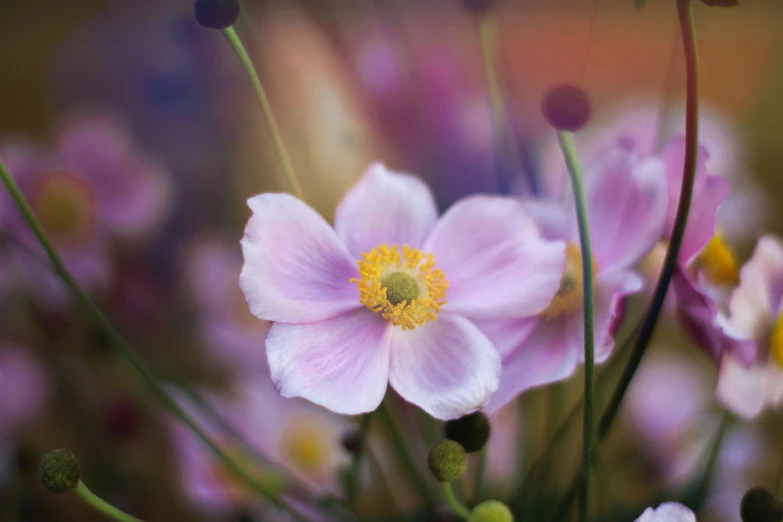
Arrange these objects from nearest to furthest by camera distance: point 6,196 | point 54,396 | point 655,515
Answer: point 655,515 < point 6,196 < point 54,396

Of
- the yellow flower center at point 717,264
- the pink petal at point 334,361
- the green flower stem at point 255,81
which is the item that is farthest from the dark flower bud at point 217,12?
the yellow flower center at point 717,264

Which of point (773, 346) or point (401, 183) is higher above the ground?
point (401, 183)

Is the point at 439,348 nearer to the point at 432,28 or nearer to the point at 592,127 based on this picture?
the point at 592,127

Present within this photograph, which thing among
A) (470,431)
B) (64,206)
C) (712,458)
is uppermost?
(64,206)

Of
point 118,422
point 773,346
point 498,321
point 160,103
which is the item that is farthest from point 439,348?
point 160,103

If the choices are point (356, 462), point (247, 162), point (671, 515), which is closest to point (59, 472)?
point (356, 462)

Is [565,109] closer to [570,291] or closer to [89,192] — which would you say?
[570,291]

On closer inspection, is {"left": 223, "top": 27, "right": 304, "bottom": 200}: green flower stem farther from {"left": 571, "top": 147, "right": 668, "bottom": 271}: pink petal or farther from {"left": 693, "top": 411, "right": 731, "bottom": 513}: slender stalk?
{"left": 693, "top": 411, "right": 731, "bottom": 513}: slender stalk
